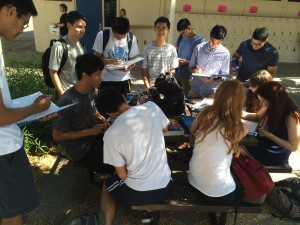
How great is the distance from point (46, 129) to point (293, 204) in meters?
3.31

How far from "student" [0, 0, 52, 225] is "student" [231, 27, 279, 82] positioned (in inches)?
121

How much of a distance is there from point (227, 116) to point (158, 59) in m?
1.95

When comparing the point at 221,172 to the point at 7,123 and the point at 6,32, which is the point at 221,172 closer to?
the point at 7,123

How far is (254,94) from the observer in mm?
3227

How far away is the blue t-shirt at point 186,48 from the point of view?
15.0 feet

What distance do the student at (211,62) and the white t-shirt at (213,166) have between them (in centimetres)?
181

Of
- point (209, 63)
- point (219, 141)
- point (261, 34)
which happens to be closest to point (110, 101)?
point (219, 141)

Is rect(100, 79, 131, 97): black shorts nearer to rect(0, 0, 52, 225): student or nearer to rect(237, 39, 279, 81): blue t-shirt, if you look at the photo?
rect(237, 39, 279, 81): blue t-shirt

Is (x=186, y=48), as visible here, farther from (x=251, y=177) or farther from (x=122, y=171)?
(x=122, y=171)

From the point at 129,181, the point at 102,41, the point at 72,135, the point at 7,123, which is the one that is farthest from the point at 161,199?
the point at 102,41

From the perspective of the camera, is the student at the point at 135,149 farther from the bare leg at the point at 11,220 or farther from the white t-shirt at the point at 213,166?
the bare leg at the point at 11,220

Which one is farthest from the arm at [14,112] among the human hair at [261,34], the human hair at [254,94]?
the human hair at [261,34]

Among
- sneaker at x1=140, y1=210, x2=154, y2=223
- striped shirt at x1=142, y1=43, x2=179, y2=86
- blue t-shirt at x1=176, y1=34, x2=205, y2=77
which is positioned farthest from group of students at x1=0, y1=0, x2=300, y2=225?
blue t-shirt at x1=176, y1=34, x2=205, y2=77

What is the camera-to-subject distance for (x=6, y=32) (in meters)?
1.68
